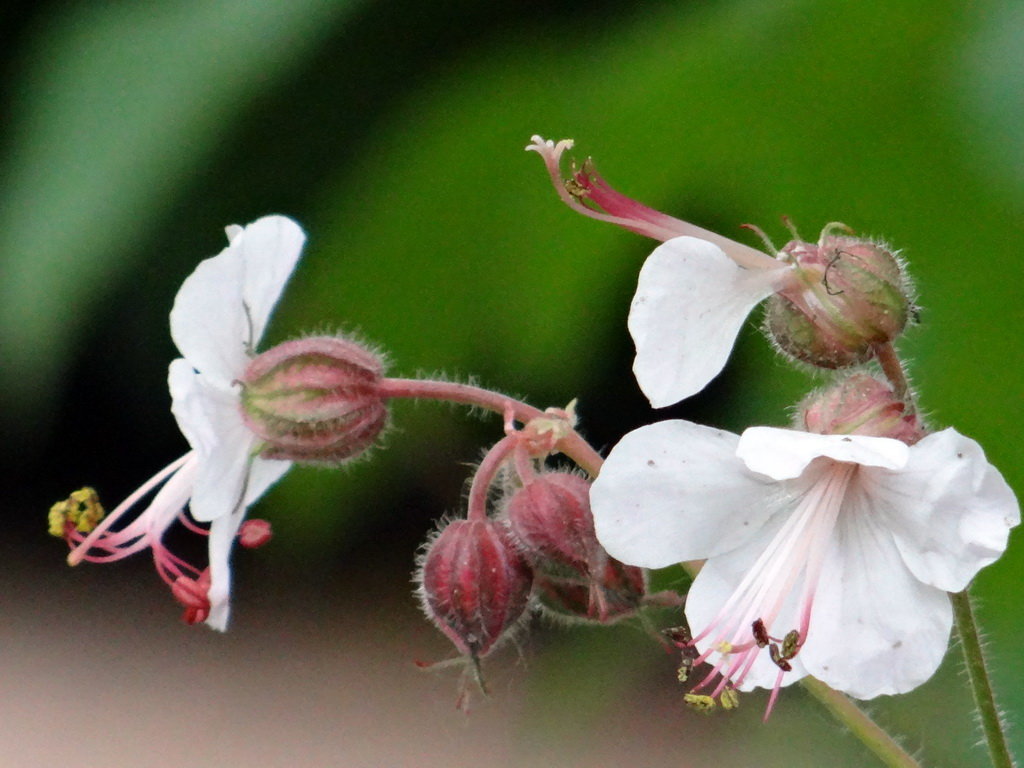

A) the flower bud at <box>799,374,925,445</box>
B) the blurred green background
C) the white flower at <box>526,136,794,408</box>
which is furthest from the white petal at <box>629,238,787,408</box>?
the blurred green background

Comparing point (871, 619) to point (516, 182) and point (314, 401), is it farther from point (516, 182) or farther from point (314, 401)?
point (516, 182)

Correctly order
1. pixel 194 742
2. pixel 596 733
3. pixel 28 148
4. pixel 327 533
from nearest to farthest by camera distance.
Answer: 1. pixel 28 148
2. pixel 327 533
3. pixel 596 733
4. pixel 194 742

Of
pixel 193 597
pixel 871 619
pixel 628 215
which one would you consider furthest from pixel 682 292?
pixel 193 597

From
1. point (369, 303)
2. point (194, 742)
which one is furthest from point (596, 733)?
point (369, 303)

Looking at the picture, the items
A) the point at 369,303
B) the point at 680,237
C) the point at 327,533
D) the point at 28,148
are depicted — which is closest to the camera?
the point at 680,237

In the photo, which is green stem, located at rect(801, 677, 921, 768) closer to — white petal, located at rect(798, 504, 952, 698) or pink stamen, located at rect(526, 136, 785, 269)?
white petal, located at rect(798, 504, 952, 698)

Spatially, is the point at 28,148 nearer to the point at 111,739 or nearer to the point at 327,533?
the point at 327,533

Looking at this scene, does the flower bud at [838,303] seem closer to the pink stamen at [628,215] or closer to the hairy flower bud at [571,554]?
the pink stamen at [628,215]

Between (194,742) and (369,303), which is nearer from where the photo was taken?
(369,303)
